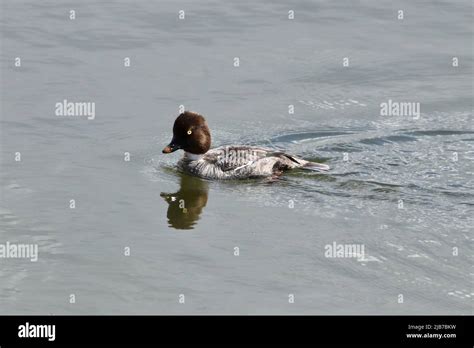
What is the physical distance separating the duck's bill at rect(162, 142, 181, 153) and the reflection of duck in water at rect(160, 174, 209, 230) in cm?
45

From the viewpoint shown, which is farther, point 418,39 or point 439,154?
point 418,39

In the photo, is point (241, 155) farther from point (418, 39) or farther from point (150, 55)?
point (418, 39)

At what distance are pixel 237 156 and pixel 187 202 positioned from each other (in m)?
1.28

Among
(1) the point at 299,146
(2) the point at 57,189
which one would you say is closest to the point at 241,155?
(1) the point at 299,146

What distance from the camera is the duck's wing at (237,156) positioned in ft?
57.7

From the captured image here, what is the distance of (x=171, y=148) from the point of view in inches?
706

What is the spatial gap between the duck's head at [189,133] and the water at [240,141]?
18.9 inches

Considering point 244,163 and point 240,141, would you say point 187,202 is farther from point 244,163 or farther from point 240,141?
point 240,141

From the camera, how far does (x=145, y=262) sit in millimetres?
14148

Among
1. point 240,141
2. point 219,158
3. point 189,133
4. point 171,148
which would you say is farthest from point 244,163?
point 240,141

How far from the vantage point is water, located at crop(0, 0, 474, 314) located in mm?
13523
